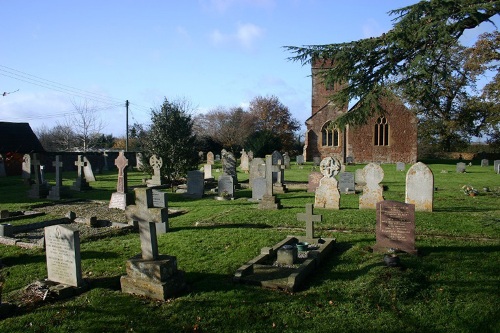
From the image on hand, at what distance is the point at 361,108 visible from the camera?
10328 millimetres

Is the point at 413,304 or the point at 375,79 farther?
the point at 375,79

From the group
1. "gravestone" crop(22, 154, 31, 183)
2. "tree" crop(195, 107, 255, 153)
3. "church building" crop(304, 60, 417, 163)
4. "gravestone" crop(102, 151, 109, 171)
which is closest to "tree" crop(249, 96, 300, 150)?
"tree" crop(195, 107, 255, 153)

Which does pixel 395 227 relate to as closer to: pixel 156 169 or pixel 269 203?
pixel 269 203

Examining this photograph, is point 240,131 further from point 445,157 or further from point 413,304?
point 413,304

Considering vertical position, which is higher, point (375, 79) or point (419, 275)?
point (375, 79)

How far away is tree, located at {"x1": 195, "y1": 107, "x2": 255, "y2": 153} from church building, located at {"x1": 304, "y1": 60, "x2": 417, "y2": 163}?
31.5 feet

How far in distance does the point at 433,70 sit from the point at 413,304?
19.4 feet

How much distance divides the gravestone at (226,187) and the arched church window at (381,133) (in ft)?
89.9

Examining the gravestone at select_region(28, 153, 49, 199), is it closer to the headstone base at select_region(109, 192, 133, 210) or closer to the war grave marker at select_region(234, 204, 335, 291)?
the headstone base at select_region(109, 192, 133, 210)

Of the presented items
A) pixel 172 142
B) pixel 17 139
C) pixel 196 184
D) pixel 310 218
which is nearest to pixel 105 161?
pixel 17 139

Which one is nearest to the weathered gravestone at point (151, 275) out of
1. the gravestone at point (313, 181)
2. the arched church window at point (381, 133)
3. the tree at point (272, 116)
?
the gravestone at point (313, 181)

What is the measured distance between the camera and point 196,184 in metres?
17.9

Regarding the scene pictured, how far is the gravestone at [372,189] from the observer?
42.7 feet

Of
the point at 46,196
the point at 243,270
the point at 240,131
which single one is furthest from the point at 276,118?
the point at 243,270
